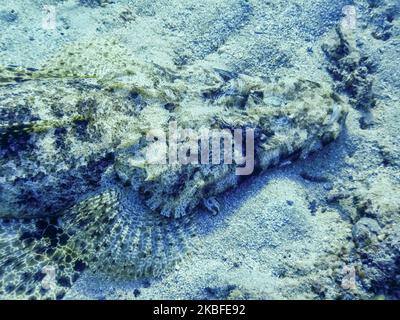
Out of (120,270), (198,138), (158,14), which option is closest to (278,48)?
(158,14)

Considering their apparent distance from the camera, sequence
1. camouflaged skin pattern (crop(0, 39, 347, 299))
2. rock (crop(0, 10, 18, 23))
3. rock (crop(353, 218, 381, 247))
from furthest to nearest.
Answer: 1. rock (crop(0, 10, 18, 23))
2. camouflaged skin pattern (crop(0, 39, 347, 299))
3. rock (crop(353, 218, 381, 247))

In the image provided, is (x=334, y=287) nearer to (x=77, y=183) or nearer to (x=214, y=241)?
(x=214, y=241)

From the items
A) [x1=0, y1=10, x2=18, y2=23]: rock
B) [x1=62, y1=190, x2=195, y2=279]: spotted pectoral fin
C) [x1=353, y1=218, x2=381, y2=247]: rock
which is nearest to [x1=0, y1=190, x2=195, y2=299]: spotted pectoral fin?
[x1=62, y1=190, x2=195, y2=279]: spotted pectoral fin

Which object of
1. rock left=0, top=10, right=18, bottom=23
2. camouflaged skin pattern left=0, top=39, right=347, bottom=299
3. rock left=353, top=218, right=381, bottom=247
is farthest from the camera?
rock left=0, top=10, right=18, bottom=23

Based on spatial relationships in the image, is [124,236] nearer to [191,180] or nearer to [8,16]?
[191,180]

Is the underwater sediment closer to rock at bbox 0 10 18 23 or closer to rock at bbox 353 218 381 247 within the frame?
rock at bbox 353 218 381 247

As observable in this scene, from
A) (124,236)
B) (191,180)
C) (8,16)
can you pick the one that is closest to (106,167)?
(124,236)

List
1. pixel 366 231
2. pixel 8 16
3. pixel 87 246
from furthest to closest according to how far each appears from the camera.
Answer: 1. pixel 8 16
2. pixel 87 246
3. pixel 366 231

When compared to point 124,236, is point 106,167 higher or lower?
higher

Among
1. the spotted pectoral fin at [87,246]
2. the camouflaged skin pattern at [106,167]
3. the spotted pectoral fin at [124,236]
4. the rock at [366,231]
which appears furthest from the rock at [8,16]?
the rock at [366,231]

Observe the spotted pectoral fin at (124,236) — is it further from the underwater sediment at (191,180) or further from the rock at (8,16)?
the rock at (8,16)

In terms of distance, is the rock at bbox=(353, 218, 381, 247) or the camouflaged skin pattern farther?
the camouflaged skin pattern
